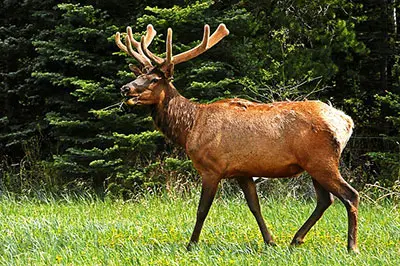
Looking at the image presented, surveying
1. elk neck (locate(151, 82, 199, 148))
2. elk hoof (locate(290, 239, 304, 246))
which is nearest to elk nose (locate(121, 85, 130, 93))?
elk neck (locate(151, 82, 199, 148))

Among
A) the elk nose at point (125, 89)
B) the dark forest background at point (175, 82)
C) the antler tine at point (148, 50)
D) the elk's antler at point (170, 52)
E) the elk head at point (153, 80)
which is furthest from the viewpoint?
the dark forest background at point (175, 82)

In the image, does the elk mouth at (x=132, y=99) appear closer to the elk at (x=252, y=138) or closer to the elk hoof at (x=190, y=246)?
the elk at (x=252, y=138)

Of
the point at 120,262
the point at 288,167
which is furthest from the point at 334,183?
the point at 120,262

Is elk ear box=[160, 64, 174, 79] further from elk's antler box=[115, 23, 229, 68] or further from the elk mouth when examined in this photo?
the elk mouth

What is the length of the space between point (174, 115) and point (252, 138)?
0.89 m

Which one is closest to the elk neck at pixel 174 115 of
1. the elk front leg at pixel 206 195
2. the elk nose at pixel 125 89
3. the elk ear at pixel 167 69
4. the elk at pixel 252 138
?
the elk at pixel 252 138

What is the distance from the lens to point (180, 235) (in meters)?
7.21

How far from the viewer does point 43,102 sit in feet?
44.4

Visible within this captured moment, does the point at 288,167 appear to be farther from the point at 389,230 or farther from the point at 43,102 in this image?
the point at 43,102

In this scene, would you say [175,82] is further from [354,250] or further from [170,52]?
[354,250]

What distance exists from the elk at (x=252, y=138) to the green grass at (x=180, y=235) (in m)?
0.36

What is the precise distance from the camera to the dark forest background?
444 inches

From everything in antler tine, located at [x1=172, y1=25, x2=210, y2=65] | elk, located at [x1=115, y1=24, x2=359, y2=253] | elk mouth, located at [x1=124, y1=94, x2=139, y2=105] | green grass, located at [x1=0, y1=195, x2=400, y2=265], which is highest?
antler tine, located at [x1=172, y1=25, x2=210, y2=65]

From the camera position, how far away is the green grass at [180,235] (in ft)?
18.9
